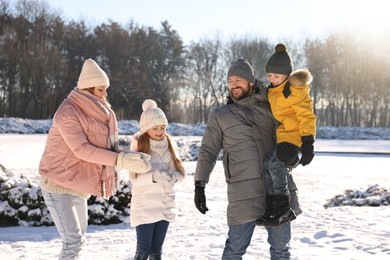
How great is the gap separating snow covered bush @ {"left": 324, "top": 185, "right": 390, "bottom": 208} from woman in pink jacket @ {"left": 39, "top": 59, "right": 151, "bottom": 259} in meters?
6.64

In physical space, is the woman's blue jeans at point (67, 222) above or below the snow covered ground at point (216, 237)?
above

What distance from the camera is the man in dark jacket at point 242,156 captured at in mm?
3215

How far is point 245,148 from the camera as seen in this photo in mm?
3229

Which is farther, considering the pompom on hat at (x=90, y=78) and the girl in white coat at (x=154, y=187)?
the girl in white coat at (x=154, y=187)

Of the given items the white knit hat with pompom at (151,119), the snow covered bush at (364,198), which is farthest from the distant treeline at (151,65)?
the white knit hat with pompom at (151,119)

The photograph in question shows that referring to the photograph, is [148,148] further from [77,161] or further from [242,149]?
[242,149]

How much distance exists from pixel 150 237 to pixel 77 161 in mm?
880

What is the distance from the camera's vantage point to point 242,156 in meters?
3.23

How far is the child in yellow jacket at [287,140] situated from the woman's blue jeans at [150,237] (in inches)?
37.0

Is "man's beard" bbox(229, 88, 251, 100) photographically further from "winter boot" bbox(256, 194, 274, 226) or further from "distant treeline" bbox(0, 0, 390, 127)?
"distant treeline" bbox(0, 0, 390, 127)

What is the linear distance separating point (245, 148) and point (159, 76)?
2017 inches

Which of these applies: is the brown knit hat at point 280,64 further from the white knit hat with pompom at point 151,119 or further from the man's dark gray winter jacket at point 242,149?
the white knit hat with pompom at point 151,119

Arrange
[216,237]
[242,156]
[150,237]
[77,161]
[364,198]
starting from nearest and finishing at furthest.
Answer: [242,156]
[77,161]
[150,237]
[216,237]
[364,198]

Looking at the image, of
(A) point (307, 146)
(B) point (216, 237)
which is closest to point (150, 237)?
(A) point (307, 146)
